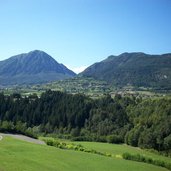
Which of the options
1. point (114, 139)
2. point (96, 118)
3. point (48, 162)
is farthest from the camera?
point (96, 118)

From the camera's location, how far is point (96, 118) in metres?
150

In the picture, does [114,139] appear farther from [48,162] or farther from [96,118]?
[48,162]

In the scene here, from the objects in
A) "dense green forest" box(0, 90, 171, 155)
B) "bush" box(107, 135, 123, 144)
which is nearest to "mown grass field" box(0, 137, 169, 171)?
"dense green forest" box(0, 90, 171, 155)

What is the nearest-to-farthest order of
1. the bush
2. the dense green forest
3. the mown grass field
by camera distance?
the mown grass field, the dense green forest, the bush

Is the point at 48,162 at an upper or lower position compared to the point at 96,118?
upper

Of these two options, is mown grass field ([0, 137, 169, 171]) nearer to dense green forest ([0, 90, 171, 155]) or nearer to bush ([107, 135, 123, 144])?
dense green forest ([0, 90, 171, 155])

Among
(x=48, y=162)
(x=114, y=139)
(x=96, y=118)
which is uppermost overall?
(x=48, y=162)

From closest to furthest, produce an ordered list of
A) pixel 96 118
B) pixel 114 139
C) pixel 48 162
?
pixel 48 162, pixel 114 139, pixel 96 118

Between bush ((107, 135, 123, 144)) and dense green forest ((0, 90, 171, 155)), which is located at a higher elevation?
dense green forest ((0, 90, 171, 155))

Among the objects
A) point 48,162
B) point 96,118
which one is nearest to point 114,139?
point 96,118

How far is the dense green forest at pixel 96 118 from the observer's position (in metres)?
124

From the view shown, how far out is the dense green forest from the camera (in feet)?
406

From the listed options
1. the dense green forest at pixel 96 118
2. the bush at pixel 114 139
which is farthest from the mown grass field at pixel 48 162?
the bush at pixel 114 139

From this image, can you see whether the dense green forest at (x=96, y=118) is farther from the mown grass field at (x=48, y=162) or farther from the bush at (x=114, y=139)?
the mown grass field at (x=48, y=162)
